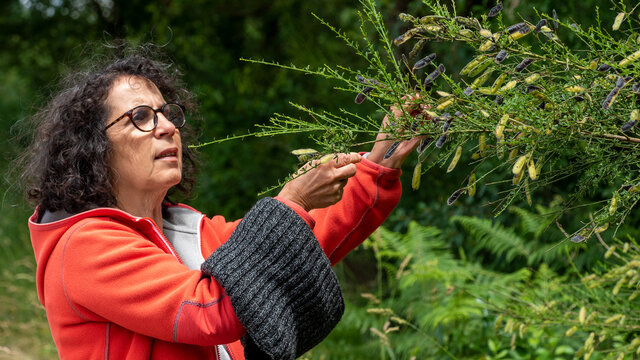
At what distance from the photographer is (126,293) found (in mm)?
1647

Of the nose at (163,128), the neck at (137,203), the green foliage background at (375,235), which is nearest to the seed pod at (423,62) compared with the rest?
the nose at (163,128)

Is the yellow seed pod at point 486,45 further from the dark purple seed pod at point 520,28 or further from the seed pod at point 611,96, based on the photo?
the seed pod at point 611,96

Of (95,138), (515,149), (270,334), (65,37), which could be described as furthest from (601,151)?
(65,37)

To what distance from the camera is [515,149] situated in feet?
4.59

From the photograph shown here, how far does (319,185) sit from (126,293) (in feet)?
1.82

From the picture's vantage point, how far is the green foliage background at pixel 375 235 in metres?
3.40

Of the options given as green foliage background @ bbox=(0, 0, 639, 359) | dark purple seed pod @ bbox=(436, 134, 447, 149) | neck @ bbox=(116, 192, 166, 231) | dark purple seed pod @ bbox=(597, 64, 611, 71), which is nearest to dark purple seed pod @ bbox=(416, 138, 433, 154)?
dark purple seed pod @ bbox=(436, 134, 447, 149)

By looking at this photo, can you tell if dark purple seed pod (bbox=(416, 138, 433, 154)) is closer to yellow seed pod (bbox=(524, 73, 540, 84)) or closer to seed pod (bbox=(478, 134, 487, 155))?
seed pod (bbox=(478, 134, 487, 155))

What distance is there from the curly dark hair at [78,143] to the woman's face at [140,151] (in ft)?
0.10

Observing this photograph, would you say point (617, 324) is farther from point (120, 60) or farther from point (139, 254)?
point (120, 60)

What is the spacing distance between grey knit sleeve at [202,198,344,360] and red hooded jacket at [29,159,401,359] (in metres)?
0.06

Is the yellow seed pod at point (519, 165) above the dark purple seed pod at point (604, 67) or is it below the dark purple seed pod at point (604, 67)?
below

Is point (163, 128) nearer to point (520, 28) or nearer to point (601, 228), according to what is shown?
point (520, 28)

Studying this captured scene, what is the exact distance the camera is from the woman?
1650 mm
